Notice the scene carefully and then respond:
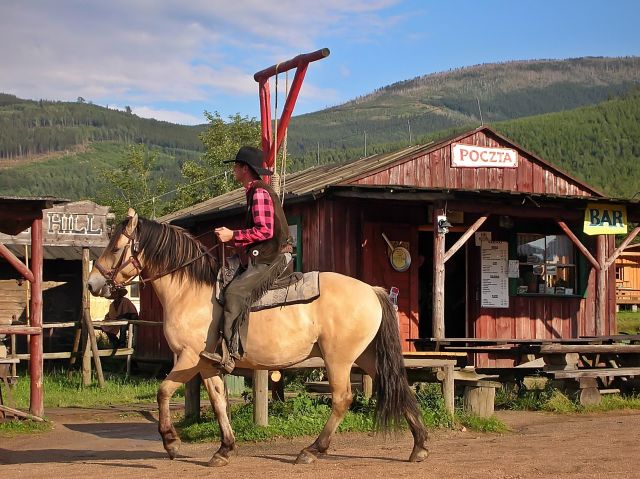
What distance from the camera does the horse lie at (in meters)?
8.83

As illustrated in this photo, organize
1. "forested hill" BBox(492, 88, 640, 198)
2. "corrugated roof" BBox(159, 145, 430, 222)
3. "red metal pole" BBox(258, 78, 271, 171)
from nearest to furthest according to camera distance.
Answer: "red metal pole" BBox(258, 78, 271, 171)
"corrugated roof" BBox(159, 145, 430, 222)
"forested hill" BBox(492, 88, 640, 198)

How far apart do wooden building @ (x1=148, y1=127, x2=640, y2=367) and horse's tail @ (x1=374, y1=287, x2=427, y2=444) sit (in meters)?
6.07

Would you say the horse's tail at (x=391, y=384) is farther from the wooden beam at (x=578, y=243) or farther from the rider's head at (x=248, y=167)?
the wooden beam at (x=578, y=243)

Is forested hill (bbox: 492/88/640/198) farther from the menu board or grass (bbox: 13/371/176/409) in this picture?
grass (bbox: 13/371/176/409)

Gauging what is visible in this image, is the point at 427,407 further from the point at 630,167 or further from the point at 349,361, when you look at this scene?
the point at 630,167

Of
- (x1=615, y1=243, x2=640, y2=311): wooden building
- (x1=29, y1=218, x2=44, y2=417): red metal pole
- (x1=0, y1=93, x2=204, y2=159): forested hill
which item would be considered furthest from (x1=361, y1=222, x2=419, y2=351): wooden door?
(x1=0, y1=93, x2=204, y2=159): forested hill

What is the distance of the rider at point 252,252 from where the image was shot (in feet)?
28.4

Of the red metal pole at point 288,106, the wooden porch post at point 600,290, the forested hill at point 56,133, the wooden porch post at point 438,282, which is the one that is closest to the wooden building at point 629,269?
the wooden porch post at point 600,290

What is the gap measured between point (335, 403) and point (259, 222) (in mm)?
1861

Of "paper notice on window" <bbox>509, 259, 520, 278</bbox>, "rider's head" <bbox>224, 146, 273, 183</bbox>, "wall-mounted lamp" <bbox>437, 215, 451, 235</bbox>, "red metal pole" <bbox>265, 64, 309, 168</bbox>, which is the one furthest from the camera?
"paper notice on window" <bbox>509, 259, 520, 278</bbox>

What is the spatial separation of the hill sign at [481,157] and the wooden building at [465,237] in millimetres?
27

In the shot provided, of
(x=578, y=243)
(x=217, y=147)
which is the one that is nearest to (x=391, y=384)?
(x=578, y=243)

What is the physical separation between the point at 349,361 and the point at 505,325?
979 cm

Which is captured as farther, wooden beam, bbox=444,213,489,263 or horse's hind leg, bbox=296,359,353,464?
wooden beam, bbox=444,213,489,263
